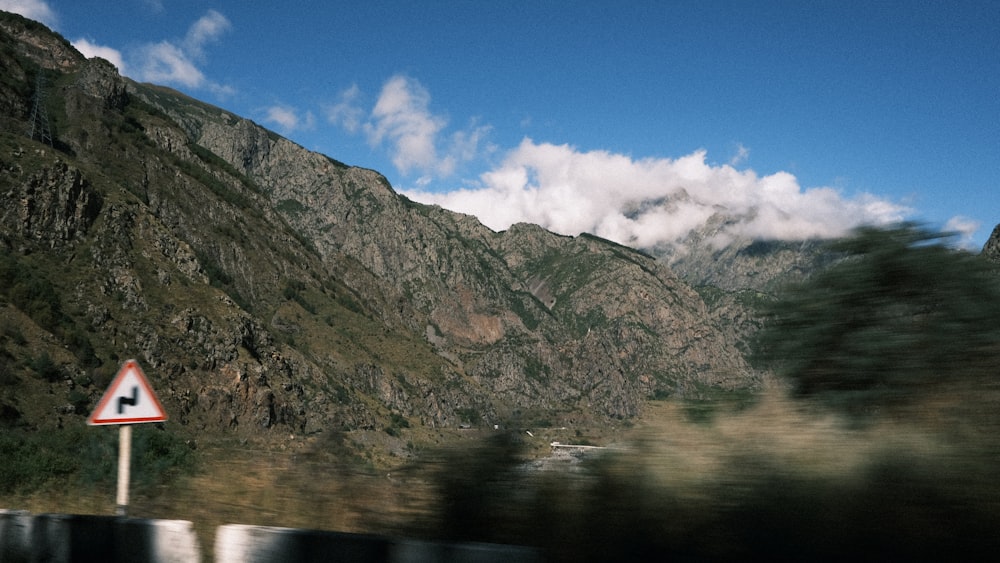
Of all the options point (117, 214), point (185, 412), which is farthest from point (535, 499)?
point (117, 214)

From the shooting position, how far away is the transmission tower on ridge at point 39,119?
91.4 meters

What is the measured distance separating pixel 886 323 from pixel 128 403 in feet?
28.6

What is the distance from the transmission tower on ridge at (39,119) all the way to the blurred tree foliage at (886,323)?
101 m

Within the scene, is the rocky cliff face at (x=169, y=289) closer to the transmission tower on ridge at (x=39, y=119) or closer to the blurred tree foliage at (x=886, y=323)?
the blurred tree foliage at (x=886, y=323)

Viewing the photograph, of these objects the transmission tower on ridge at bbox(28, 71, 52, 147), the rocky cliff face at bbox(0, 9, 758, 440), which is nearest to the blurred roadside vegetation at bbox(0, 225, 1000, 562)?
the rocky cliff face at bbox(0, 9, 758, 440)

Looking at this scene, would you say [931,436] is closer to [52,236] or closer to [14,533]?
[14,533]

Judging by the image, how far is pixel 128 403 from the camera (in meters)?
8.79

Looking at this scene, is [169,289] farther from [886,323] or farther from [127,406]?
[886,323]

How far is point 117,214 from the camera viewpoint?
249 feet

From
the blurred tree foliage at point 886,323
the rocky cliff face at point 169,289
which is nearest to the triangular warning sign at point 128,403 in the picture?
the rocky cliff face at point 169,289

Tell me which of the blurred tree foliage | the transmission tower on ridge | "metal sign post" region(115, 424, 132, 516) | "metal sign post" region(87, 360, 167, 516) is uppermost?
the transmission tower on ridge

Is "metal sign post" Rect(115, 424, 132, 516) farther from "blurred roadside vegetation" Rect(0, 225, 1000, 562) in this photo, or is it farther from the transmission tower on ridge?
the transmission tower on ridge

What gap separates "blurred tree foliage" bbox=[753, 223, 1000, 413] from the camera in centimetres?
696

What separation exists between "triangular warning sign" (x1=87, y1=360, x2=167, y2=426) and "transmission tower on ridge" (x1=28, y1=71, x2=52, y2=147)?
9651 cm
